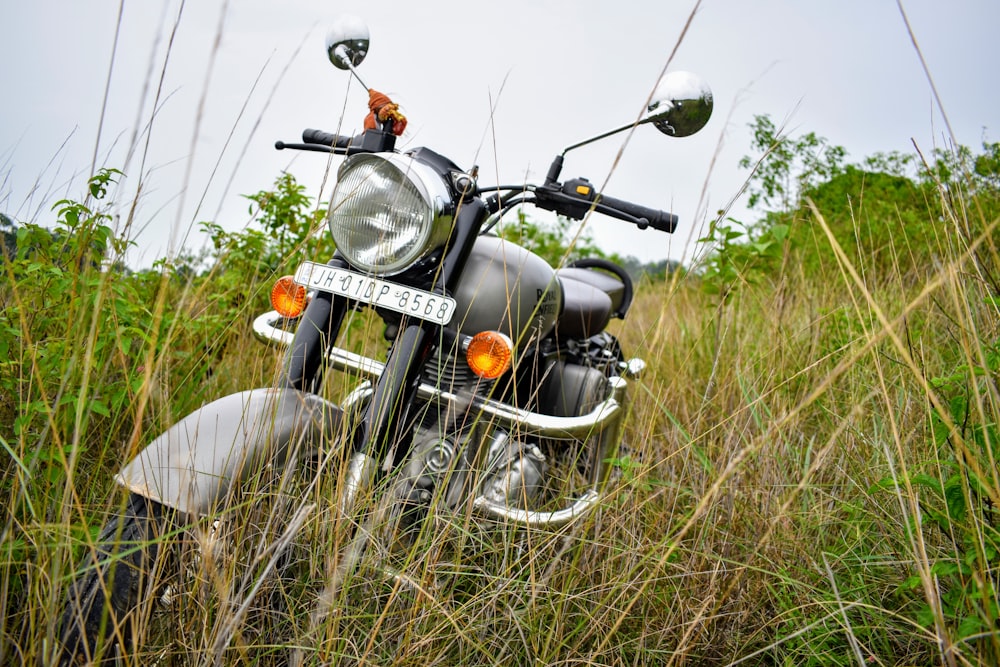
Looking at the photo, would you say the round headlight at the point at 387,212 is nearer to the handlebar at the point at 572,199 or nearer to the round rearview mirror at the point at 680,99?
the handlebar at the point at 572,199

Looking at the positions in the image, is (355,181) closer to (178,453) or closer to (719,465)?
(178,453)

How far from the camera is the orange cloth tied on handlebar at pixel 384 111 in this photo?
152cm

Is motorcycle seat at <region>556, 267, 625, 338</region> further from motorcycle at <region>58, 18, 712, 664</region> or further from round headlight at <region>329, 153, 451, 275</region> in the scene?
round headlight at <region>329, 153, 451, 275</region>

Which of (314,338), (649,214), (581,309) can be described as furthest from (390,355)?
(581,309)

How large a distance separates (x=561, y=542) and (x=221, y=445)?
0.79 metres

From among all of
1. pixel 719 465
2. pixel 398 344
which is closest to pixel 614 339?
pixel 719 465

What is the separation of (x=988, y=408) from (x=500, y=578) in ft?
3.03

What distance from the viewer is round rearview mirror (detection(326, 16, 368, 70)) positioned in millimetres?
1534

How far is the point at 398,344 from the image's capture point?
4.74ft

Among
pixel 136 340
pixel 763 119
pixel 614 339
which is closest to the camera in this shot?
pixel 136 340

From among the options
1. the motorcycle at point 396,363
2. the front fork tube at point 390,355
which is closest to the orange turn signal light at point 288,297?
the motorcycle at point 396,363

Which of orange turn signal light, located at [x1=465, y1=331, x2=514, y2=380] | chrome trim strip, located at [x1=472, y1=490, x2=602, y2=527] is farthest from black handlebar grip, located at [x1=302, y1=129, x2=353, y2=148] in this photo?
chrome trim strip, located at [x1=472, y1=490, x2=602, y2=527]

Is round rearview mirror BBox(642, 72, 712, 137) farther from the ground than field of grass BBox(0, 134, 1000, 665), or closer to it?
farther from the ground

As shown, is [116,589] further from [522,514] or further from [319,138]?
[319,138]
